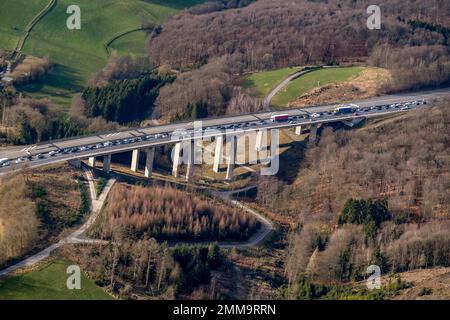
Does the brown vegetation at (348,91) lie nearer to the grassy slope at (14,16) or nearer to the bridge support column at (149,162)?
the bridge support column at (149,162)

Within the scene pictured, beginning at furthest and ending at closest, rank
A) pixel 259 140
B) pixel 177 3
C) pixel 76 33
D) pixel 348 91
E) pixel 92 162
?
pixel 177 3 → pixel 76 33 → pixel 348 91 → pixel 259 140 → pixel 92 162

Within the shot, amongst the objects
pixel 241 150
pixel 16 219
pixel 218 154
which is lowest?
pixel 16 219

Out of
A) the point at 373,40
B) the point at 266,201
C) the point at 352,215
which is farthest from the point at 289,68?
the point at 352,215

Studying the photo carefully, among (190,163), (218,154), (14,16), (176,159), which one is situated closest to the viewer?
(190,163)

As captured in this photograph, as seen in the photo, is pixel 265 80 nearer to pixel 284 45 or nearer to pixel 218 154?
pixel 284 45

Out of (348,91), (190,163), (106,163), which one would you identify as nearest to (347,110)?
(348,91)

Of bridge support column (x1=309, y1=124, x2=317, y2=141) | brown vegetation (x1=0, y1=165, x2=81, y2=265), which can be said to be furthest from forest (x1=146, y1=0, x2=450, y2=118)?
brown vegetation (x1=0, y1=165, x2=81, y2=265)

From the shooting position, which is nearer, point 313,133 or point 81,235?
point 81,235
